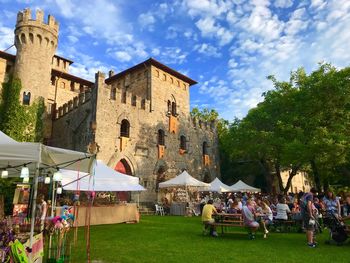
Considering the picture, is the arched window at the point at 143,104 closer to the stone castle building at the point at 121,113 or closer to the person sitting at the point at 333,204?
Result: the stone castle building at the point at 121,113

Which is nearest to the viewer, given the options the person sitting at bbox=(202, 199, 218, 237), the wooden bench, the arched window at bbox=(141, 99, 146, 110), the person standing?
the person standing

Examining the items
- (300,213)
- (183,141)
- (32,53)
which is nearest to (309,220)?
(300,213)

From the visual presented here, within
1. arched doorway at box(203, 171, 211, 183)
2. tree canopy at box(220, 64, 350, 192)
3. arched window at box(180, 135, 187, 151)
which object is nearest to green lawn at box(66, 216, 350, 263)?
tree canopy at box(220, 64, 350, 192)

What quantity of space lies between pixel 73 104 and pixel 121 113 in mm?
4353

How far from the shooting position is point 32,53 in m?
23.5

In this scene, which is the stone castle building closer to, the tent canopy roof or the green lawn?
the green lawn

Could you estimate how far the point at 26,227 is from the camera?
362 inches

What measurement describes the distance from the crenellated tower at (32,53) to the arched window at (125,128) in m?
6.93

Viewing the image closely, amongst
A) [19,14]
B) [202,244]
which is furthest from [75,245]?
[19,14]

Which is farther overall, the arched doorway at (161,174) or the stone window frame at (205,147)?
the stone window frame at (205,147)

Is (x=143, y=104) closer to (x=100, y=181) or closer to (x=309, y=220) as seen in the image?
(x=100, y=181)

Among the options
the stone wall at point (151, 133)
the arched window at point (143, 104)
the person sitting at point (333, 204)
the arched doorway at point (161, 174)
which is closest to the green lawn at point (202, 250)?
the person sitting at point (333, 204)

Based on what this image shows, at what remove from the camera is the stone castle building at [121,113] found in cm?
2127

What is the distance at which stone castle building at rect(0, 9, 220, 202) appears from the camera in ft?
69.8
